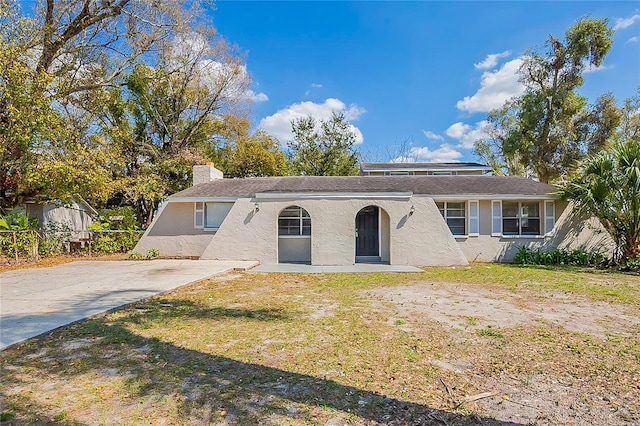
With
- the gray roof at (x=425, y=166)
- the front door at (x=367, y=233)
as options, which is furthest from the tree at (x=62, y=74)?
the gray roof at (x=425, y=166)

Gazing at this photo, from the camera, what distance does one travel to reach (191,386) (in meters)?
3.82

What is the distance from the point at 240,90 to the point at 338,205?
18843mm

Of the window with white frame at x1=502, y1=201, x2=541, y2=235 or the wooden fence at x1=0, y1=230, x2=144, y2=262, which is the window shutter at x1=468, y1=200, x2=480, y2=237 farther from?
the wooden fence at x1=0, y1=230, x2=144, y2=262

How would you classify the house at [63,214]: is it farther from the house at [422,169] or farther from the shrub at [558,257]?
the shrub at [558,257]

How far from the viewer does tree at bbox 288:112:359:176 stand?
37750mm

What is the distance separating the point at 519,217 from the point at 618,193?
12.7ft

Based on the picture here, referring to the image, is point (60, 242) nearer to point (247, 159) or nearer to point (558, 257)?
point (247, 159)

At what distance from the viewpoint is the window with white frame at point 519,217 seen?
1697 cm

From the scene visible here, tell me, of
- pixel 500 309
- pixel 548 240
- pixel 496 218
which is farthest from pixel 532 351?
pixel 548 240

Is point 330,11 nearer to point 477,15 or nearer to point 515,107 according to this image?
point 477,15

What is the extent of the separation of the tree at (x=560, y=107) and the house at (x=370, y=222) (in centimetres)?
1271

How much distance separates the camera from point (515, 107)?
31438 mm

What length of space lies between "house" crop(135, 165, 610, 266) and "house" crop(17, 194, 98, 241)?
198 inches

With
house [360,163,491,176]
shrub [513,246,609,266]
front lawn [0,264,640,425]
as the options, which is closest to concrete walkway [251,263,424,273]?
front lawn [0,264,640,425]
